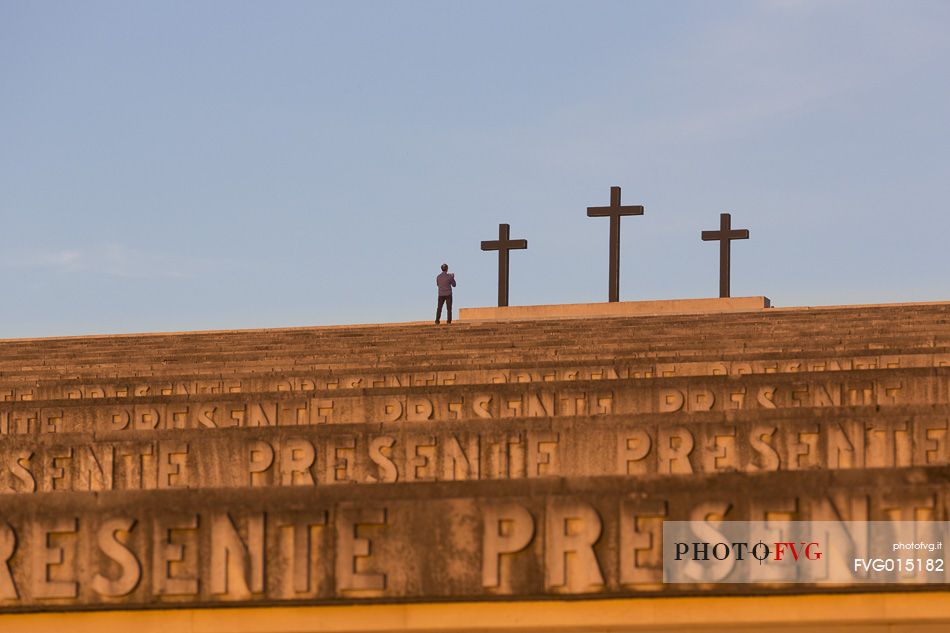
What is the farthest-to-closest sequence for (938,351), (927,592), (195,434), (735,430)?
(938,351), (195,434), (735,430), (927,592)

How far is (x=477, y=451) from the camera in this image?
9.50 metres

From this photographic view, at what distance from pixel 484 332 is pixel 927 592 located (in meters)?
14.2

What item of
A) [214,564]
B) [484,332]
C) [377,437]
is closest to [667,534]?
[214,564]

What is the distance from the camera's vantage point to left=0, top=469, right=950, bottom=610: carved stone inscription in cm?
691

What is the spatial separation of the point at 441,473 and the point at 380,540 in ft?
7.61

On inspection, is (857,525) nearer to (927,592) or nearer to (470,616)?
(927,592)

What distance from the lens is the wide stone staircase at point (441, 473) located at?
696cm

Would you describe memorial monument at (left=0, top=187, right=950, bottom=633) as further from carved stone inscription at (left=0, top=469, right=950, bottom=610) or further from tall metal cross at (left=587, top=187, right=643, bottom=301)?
tall metal cross at (left=587, top=187, right=643, bottom=301)

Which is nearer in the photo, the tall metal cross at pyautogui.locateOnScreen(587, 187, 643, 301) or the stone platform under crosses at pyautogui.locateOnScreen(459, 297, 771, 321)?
the stone platform under crosses at pyautogui.locateOnScreen(459, 297, 771, 321)

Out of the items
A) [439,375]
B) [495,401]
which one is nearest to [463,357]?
[439,375]

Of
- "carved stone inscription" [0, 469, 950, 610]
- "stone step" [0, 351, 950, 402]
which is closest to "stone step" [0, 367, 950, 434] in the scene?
"stone step" [0, 351, 950, 402]

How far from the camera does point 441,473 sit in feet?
30.9

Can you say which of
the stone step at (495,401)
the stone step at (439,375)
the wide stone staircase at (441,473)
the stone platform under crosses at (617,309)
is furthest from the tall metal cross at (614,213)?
the stone step at (495,401)

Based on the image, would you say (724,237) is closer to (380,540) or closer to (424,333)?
(424,333)
